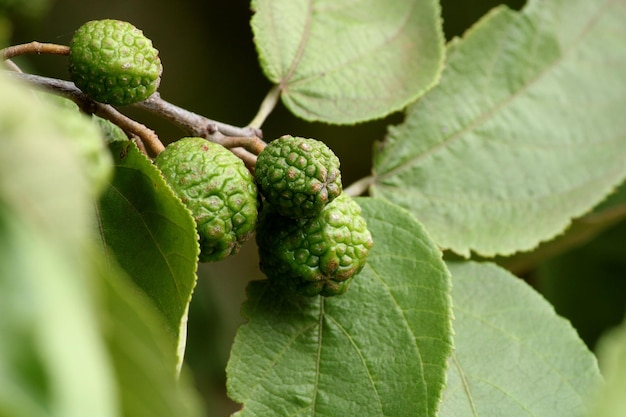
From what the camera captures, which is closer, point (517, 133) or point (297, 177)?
point (297, 177)

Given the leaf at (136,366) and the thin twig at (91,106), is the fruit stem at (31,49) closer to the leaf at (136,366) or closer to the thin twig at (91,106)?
the thin twig at (91,106)

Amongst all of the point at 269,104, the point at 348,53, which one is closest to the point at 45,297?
the point at 269,104

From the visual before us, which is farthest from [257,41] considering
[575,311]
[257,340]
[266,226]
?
[575,311]

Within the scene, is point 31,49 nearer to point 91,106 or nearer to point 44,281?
point 91,106

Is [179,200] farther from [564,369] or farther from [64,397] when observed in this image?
[564,369]

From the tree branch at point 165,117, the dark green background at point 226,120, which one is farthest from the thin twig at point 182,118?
the dark green background at point 226,120

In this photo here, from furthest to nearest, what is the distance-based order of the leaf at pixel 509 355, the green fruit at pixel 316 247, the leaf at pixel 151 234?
the leaf at pixel 509 355 < the green fruit at pixel 316 247 < the leaf at pixel 151 234
